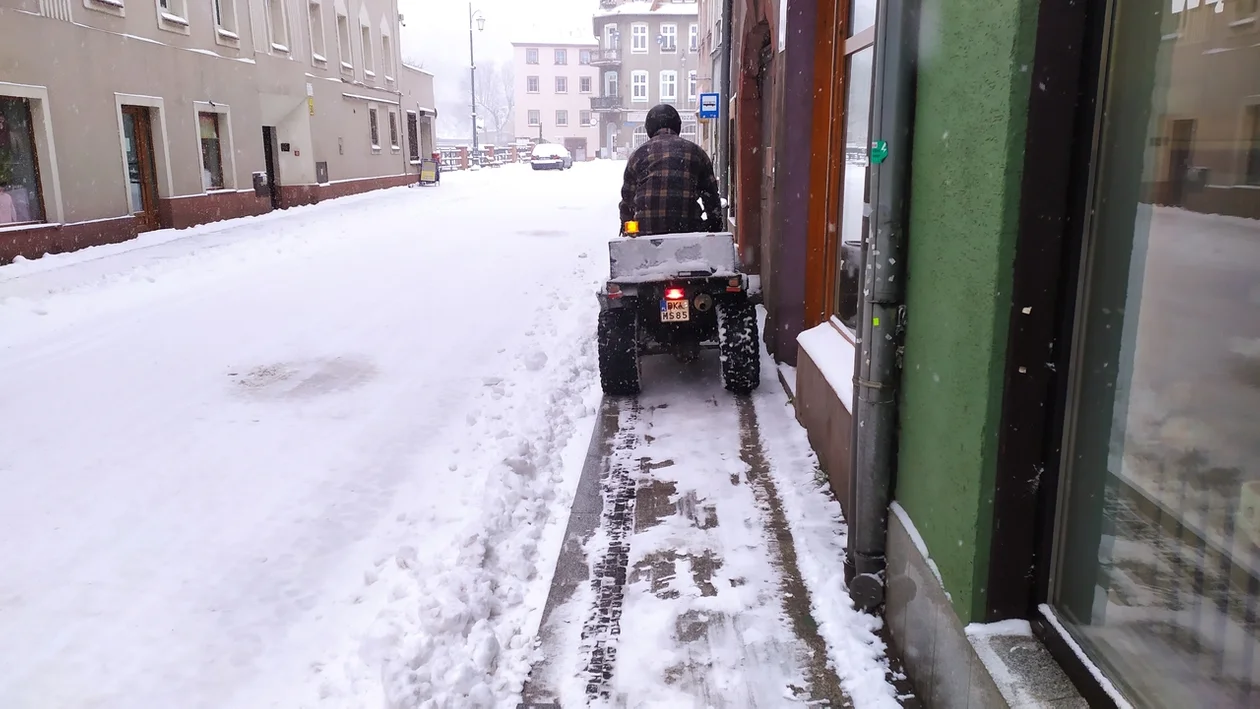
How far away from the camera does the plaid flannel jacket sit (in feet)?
21.6

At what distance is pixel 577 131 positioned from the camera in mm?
73562

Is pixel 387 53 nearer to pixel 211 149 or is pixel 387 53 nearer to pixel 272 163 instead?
pixel 272 163

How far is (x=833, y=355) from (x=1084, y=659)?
2.59 meters

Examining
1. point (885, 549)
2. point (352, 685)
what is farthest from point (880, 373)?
point (352, 685)

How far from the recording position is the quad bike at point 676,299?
19.2ft

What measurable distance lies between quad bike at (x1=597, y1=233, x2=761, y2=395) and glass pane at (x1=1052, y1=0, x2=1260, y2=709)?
3779 millimetres

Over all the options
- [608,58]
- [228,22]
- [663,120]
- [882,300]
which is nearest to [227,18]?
[228,22]

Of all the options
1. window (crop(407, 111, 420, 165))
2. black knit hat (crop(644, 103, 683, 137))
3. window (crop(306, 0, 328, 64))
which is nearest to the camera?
black knit hat (crop(644, 103, 683, 137))

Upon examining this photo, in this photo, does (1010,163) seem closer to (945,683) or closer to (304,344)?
(945,683)

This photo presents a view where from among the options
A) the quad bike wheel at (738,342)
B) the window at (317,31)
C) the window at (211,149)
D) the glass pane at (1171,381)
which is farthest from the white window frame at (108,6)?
the glass pane at (1171,381)

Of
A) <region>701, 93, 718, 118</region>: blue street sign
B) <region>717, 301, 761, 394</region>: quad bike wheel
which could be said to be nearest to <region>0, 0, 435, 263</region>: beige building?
<region>701, 93, 718, 118</region>: blue street sign

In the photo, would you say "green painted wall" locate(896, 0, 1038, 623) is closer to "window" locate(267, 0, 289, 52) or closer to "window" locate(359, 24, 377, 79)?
"window" locate(267, 0, 289, 52)

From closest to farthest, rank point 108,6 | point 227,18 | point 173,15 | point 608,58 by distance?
1. point 108,6
2. point 173,15
3. point 227,18
4. point 608,58

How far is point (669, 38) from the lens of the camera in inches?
2477
